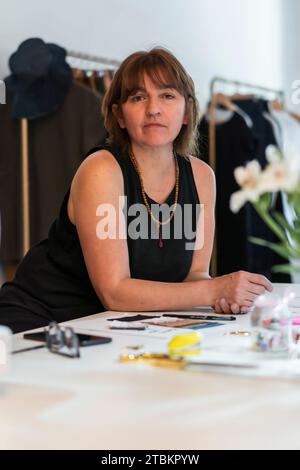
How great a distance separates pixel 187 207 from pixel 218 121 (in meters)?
2.31

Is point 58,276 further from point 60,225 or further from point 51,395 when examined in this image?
point 51,395

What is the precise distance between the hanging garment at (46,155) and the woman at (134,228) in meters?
1.20

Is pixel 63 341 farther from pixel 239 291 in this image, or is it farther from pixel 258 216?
pixel 258 216

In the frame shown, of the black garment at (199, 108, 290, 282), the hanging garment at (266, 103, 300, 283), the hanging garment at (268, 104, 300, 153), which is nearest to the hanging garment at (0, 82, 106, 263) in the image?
the black garment at (199, 108, 290, 282)

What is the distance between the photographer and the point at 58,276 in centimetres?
227

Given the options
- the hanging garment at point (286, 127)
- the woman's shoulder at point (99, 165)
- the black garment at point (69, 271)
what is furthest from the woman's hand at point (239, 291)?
the hanging garment at point (286, 127)

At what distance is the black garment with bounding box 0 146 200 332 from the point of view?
2.21 metres

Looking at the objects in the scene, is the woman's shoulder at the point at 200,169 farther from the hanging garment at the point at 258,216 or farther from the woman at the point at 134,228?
the hanging garment at the point at 258,216

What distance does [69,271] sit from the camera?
2262 millimetres

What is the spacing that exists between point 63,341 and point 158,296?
2.01ft

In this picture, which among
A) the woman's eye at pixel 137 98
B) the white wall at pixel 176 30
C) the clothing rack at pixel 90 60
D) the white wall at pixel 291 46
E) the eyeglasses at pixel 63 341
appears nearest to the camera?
the eyeglasses at pixel 63 341

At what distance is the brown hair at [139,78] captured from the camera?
88.0 inches

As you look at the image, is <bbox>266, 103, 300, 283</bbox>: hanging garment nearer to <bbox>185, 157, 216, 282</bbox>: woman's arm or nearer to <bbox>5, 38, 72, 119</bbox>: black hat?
<bbox>5, 38, 72, 119</bbox>: black hat

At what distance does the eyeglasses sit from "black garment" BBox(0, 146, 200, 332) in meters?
0.72
